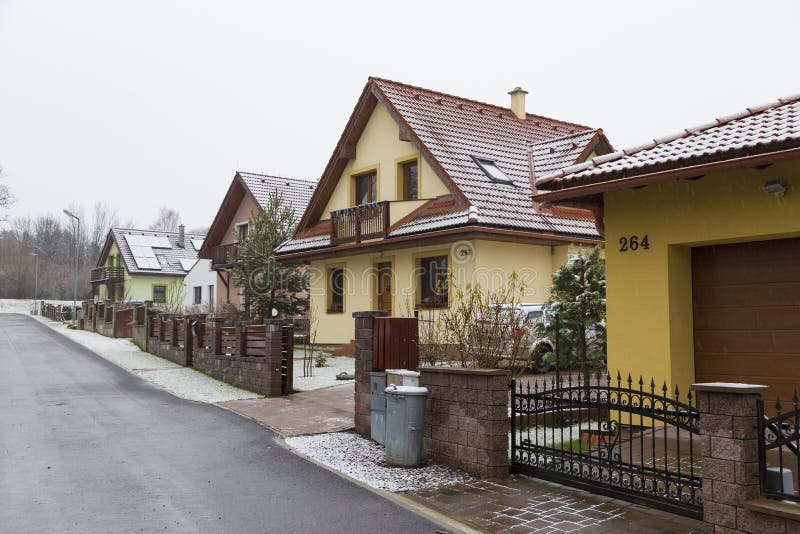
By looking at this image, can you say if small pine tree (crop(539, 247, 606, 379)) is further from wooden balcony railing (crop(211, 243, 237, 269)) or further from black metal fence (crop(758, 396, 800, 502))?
wooden balcony railing (crop(211, 243, 237, 269))

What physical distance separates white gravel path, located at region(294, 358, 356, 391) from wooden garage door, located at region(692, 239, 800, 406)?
298 inches

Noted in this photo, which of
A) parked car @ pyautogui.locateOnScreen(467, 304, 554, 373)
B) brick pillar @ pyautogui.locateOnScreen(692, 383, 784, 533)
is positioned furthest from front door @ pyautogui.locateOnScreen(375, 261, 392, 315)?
brick pillar @ pyautogui.locateOnScreen(692, 383, 784, 533)

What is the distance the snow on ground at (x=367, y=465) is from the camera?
7.54 m

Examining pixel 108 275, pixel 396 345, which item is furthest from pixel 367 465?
pixel 108 275

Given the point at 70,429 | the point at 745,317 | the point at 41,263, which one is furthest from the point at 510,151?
the point at 41,263

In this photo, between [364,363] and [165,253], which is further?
[165,253]

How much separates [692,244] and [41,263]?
299 ft

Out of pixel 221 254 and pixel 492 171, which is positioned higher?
pixel 492 171

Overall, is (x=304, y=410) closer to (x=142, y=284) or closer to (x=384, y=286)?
(x=384, y=286)

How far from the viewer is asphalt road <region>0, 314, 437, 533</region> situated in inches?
243

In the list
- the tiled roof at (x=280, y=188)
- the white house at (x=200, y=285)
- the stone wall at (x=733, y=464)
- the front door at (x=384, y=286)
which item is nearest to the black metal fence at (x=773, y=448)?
the stone wall at (x=733, y=464)

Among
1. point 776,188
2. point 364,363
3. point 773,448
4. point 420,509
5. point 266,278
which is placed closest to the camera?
point 773,448

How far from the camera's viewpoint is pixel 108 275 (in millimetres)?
53719

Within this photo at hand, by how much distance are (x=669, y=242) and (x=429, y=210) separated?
34.3 ft
